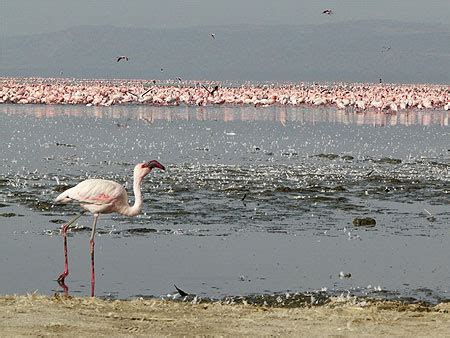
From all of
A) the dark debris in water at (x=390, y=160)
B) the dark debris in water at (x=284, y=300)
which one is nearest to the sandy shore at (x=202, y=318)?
the dark debris in water at (x=284, y=300)

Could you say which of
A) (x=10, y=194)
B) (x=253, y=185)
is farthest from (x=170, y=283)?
(x=253, y=185)

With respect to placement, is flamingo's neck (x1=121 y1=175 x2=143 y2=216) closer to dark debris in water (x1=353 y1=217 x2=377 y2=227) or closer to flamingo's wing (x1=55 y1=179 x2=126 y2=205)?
flamingo's wing (x1=55 y1=179 x2=126 y2=205)

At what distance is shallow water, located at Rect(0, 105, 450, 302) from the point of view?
14.1 metres

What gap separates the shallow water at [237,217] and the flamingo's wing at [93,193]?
90 cm


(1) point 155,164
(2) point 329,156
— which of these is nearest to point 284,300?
(1) point 155,164

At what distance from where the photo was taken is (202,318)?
10938 millimetres

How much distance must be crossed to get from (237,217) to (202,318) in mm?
8426

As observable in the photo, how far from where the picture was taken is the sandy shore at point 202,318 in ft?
33.7

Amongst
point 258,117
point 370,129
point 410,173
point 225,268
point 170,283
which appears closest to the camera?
point 170,283

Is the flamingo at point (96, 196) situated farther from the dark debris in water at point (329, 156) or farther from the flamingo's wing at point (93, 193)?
the dark debris in water at point (329, 156)

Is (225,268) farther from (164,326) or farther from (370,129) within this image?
(370,129)

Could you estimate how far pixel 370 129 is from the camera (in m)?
48.6

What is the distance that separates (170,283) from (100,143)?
23608 millimetres

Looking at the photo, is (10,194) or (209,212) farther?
(10,194)
